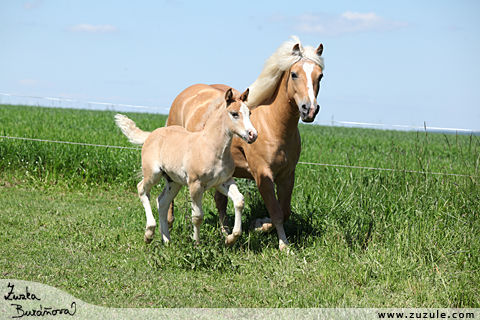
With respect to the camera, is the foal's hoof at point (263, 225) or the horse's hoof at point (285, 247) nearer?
the horse's hoof at point (285, 247)

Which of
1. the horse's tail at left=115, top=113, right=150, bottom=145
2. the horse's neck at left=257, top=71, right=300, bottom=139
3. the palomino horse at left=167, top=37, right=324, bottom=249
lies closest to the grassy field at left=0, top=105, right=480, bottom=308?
the palomino horse at left=167, top=37, right=324, bottom=249

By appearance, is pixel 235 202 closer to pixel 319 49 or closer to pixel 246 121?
pixel 246 121

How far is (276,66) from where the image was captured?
5.88 metres

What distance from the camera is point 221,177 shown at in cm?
521

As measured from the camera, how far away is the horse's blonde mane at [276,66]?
5.62 meters

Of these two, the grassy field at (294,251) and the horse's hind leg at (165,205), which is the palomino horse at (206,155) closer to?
the horse's hind leg at (165,205)

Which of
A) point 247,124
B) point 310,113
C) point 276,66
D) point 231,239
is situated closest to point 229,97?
point 247,124

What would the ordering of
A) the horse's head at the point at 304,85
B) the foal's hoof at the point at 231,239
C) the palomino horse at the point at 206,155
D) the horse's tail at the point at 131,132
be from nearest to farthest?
the palomino horse at the point at 206,155, the horse's head at the point at 304,85, the foal's hoof at the point at 231,239, the horse's tail at the point at 131,132

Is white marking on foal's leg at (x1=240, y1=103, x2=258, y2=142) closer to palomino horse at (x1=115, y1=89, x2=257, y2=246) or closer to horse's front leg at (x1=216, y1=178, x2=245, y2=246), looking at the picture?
palomino horse at (x1=115, y1=89, x2=257, y2=246)

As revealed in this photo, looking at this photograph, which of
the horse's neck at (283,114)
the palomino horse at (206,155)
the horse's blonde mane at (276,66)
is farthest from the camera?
the horse's neck at (283,114)

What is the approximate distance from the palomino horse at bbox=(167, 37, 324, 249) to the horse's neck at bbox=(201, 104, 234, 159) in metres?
0.63

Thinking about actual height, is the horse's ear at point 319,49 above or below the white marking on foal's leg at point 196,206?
above

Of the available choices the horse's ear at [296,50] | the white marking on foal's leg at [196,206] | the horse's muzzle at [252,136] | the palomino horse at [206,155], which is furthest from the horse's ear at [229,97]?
the horse's ear at [296,50]

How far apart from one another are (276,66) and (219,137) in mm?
1394
